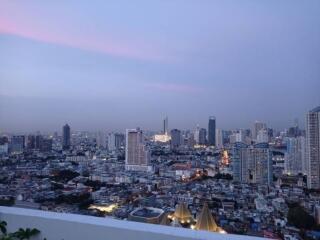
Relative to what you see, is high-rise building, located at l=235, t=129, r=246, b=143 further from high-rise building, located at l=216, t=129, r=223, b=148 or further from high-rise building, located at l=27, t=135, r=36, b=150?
high-rise building, located at l=27, t=135, r=36, b=150

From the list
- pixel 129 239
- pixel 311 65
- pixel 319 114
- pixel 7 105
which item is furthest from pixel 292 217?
pixel 7 105

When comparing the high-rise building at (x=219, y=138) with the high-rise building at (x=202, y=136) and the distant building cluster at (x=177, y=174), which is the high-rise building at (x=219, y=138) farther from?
the high-rise building at (x=202, y=136)

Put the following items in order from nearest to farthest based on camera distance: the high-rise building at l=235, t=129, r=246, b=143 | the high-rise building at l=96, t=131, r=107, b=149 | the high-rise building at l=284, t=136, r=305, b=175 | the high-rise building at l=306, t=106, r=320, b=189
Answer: the high-rise building at l=306, t=106, r=320, b=189, the high-rise building at l=284, t=136, r=305, b=175, the high-rise building at l=235, t=129, r=246, b=143, the high-rise building at l=96, t=131, r=107, b=149

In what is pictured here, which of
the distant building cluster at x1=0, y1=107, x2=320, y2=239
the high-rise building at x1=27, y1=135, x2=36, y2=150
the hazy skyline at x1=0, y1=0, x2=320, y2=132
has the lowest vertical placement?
the distant building cluster at x1=0, y1=107, x2=320, y2=239

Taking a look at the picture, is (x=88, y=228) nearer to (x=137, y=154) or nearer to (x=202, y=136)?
(x=202, y=136)

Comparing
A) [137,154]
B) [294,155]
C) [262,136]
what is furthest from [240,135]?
[137,154]

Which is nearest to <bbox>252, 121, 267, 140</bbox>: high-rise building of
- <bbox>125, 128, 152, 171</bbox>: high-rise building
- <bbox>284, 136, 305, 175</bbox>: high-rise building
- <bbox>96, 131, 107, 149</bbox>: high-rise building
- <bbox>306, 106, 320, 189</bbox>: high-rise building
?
<bbox>284, 136, 305, 175</bbox>: high-rise building
